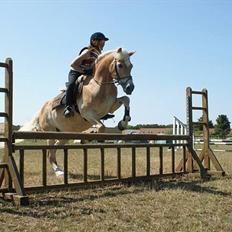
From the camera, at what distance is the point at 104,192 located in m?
6.41

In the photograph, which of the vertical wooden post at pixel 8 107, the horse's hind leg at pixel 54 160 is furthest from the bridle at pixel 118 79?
the horse's hind leg at pixel 54 160

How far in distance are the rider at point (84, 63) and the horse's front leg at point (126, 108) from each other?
0.78 meters

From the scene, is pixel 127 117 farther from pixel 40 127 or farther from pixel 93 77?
pixel 40 127

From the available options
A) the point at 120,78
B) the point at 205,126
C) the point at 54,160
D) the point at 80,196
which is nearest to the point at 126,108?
the point at 120,78

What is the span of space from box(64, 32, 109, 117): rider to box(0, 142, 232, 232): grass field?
2.02 meters

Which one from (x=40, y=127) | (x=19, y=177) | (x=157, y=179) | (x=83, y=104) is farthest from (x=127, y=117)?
(x=40, y=127)

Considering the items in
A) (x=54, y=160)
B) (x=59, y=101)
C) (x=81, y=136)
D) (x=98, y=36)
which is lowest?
(x=54, y=160)

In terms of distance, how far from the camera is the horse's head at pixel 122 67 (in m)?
7.19

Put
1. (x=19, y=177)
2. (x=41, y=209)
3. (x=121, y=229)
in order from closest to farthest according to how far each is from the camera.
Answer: (x=121, y=229) < (x=41, y=209) < (x=19, y=177)

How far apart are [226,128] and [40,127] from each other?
2638 inches

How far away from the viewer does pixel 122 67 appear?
7.30 metres

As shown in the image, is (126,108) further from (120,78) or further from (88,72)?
(88,72)

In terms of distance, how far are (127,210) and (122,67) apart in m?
3.06

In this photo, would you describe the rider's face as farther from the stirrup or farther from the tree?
the tree
